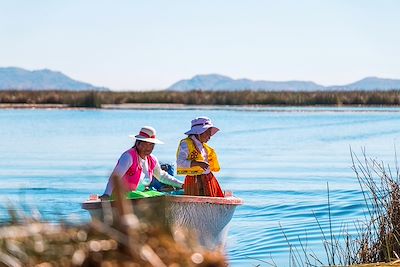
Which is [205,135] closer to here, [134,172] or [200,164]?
[200,164]

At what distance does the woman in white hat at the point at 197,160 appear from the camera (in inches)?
384

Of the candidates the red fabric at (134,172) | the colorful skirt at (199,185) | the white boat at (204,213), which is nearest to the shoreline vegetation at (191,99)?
the colorful skirt at (199,185)

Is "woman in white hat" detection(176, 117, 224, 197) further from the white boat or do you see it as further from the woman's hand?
the white boat

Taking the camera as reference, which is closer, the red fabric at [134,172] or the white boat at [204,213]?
the white boat at [204,213]

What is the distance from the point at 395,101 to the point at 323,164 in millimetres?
35652

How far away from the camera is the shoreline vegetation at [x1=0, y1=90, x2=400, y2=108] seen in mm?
58991

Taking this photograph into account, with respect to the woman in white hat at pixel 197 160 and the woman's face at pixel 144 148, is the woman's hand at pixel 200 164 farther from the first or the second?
the woman's face at pixel 144 148

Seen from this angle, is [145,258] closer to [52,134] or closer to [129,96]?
[52,134]

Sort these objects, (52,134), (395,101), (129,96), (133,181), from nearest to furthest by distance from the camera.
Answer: (133,181)
(52,134)
(395,101)
(129,96)

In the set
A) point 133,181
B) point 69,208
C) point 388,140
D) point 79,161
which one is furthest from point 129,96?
point 133,181

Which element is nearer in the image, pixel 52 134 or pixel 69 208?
pixel 69 208

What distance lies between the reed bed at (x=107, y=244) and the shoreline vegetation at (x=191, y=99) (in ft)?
182

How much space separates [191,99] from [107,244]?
194ft

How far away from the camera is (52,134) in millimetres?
35031
